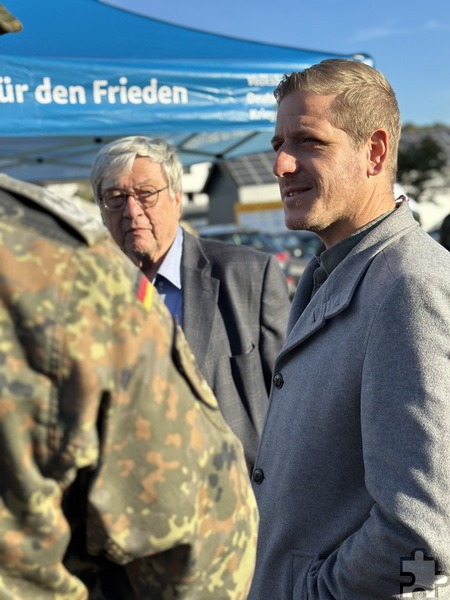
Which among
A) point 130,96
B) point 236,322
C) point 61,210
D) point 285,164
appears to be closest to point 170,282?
point 236,322

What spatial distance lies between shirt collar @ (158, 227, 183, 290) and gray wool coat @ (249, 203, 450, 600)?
1.08 meters

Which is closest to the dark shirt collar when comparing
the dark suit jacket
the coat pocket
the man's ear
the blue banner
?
the man's ear

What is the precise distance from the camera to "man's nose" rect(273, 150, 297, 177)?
203 cm

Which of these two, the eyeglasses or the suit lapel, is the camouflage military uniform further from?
the eyeglasses

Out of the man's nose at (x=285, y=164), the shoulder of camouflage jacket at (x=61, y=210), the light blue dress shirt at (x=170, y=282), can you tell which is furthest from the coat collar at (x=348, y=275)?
the light blue dress shirt at (x=170, y=282)

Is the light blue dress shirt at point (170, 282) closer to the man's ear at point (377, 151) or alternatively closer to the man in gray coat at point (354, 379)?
the man in gray coat at point (354, 379)

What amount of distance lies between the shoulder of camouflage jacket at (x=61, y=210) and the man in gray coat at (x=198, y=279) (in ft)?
6.01

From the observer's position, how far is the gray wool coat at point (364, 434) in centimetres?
159

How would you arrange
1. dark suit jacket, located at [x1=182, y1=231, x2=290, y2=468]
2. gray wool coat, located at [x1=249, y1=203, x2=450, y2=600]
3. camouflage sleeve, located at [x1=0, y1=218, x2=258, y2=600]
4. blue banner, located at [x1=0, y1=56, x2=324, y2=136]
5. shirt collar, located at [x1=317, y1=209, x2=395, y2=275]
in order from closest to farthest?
camouflage sleeve, located at [x1=0, y1=218, x2=258, y2=600] → gray wool coat, located at [x1=249, y1=203, x2=450, y2=600] → shirt collar, located at [x1=317, y1=209, x2=395, y2=275] → dark suit jacket, located at [x1=182, y1=231, x2=290, y2=468] → blue banner, located at [x1=0, y1=56, x2=324, y2=136]

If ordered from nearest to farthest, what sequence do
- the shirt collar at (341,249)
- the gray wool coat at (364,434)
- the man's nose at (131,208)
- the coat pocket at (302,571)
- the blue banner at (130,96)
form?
the gray wool coat at (364,434)
the coat pocket at (302,571)
the shirt collar at (341,249)
the man's nose at (131,208)
the blue banner at (130,96)

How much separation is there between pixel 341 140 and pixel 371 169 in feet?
0.35

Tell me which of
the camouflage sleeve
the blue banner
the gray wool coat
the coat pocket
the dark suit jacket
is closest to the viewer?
the camouflage sleeve

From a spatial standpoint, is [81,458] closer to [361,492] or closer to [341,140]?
[361,492]

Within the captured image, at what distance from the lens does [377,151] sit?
1.98 meters
